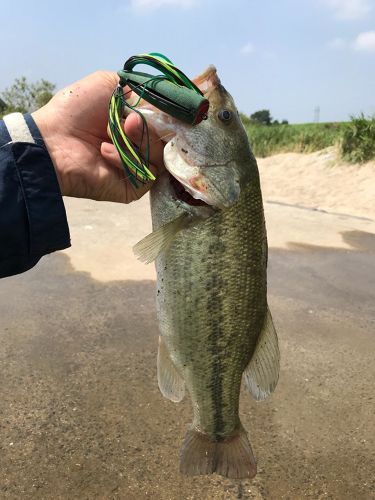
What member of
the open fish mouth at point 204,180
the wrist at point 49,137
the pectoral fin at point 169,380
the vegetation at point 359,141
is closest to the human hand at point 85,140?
the wrist at point 49,137

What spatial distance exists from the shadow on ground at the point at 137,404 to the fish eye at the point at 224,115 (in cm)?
249

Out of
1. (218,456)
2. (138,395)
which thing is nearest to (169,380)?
(218,456)

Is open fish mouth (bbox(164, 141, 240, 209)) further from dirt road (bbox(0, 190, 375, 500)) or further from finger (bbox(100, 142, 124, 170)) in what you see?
dirt road (bbox(0, 190, 375, 500))

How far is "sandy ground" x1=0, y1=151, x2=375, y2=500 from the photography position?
341cm

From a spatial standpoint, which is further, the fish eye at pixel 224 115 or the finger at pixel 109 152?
the finger at pixel 109 152

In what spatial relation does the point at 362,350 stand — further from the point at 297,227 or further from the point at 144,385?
the point at 297,227

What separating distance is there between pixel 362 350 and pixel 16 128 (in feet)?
13.9

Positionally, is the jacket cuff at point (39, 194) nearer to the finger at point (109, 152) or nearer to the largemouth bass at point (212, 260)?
the finger at point (109, 152)

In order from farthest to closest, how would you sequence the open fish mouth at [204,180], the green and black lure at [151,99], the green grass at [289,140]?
the green grass at [289,140] < the open fish mouth at [204,180] < the green and black lure at [151,99]

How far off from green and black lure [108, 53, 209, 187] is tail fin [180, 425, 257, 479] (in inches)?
48.2

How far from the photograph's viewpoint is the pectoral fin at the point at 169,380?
7.47ft

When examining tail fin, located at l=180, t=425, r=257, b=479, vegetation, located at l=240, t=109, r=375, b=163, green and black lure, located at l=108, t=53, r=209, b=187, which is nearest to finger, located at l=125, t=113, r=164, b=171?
green and black lure, located at l=108, t=53, r=209, b=187

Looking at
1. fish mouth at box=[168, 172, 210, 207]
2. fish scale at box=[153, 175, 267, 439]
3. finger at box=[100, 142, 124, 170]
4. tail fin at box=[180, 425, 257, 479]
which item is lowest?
tail fin at box=[180, 425, 257, 479]

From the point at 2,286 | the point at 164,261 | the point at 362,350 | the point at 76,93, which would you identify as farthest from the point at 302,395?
the point at 2,286
